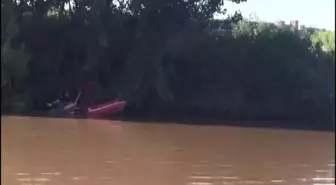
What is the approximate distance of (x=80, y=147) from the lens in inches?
407

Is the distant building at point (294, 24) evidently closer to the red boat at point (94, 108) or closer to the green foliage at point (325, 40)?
the green foliage at point (325, 40)

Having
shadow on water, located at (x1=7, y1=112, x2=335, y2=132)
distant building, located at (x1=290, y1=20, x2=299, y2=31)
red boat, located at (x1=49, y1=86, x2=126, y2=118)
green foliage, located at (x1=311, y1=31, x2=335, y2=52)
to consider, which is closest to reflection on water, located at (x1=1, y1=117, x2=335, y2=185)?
red boat, located at (x1=49, y1=86, x2=126, y2=118)

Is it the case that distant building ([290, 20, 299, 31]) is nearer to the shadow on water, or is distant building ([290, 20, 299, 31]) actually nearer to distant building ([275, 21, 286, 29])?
distant building ([275, 21, 286, 29])

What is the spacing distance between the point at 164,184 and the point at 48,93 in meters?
10.2

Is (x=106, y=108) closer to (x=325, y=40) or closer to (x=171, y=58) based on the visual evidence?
(x=171, y=58)

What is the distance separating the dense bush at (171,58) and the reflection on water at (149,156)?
136 inches

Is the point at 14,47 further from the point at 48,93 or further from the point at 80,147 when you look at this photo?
the point at 80,147

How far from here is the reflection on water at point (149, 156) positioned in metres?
8.16

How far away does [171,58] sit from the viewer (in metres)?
19.1

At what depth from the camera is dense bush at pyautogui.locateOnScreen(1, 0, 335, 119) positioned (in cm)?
1762

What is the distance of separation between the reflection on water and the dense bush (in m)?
3.46

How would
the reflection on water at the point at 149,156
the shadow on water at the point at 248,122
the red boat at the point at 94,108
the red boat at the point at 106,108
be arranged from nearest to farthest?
the reflection on water at the point at 149,156
the red boat at the point at 94,108
the red boat at the point at 106,108
the shadow on water at the point at 248,122

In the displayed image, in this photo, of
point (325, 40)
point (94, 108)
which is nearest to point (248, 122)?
point (325, 40)

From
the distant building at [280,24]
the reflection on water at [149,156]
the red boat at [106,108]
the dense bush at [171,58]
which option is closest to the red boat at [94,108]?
the red boat at [106,108]
